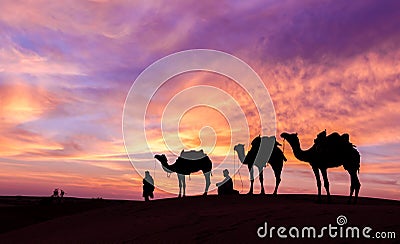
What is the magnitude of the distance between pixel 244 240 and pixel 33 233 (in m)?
10.9

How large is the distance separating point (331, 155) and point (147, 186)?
47.9 ft

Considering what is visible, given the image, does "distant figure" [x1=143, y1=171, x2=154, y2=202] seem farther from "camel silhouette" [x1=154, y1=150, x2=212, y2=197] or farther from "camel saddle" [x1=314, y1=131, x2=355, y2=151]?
"camel saddle" [x1=314, y1=131, x2=355, y2=151]

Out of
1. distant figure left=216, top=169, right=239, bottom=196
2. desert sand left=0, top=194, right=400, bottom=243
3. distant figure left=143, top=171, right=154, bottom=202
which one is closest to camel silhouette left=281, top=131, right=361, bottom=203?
desert sand left=0, top=194, right=400, bottom=243

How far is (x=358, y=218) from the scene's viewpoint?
13258 mm

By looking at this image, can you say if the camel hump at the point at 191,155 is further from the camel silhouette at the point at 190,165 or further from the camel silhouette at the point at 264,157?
the camel silhouette at the point at 264,157

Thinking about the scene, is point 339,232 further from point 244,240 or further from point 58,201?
point 58,201

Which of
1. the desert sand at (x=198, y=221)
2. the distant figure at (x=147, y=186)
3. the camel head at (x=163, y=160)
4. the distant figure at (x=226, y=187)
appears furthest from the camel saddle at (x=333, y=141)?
the distant figure at (x=147, y=186)

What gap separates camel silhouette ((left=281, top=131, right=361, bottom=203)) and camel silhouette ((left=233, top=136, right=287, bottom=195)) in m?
3.23

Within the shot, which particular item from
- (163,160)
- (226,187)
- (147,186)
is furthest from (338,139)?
(147,186)

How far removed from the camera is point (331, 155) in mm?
20812

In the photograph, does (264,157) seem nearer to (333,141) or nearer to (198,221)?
(333,141)

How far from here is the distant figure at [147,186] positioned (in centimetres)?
3170

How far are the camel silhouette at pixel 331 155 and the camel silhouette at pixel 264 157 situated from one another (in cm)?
323

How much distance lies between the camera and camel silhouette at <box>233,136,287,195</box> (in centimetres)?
2469
